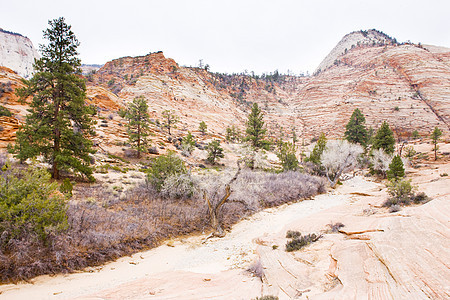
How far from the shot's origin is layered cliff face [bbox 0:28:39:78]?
93.3m

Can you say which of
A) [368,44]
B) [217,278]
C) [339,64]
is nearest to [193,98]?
[217,278]

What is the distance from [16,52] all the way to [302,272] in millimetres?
154693

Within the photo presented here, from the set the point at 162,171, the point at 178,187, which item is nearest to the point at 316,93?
the point at 162,171

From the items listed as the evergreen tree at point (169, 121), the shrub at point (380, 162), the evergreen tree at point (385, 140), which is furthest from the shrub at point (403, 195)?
the evergreen tree at point (169, 121)

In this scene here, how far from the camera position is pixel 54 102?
1291 centimetres

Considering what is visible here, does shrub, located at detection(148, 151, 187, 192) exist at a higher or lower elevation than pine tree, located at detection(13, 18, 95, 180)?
lower

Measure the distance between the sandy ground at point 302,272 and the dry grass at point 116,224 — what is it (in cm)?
43

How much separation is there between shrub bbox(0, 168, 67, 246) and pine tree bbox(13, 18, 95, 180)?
21.9 feet

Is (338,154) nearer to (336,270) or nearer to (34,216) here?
(336,270)

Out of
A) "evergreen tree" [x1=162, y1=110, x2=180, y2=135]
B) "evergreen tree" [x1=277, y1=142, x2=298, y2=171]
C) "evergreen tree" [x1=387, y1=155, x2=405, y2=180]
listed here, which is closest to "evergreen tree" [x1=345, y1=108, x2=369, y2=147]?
"evergreen tree" [x1=387, y1=155, x2=405, y2=180]

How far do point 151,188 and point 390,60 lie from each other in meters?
105

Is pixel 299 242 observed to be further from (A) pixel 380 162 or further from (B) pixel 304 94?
(B) pixel 304 94

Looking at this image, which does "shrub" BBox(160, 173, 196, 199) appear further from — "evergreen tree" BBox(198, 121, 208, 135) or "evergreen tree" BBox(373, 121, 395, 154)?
"evergreen tree" BBox(373, 121, 395, 154)

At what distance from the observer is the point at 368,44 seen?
99.4m
